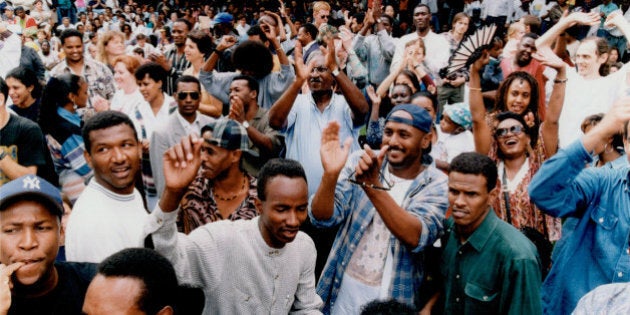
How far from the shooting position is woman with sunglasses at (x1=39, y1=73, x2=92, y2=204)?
3.98m

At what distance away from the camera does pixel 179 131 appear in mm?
4387

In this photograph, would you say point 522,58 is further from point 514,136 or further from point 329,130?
point 329,130

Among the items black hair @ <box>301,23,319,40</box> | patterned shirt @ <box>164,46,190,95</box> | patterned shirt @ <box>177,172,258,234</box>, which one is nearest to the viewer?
patterned shirt @ <box>177,172,258,234</box>

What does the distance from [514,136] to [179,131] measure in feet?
8.00

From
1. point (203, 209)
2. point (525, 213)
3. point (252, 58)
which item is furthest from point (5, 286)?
point (252, 58)

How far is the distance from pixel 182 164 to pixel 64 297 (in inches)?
25.8

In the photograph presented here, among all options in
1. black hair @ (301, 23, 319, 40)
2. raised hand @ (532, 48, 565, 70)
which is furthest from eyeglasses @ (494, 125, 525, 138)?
black hair @ (301, 23, 319, 40)

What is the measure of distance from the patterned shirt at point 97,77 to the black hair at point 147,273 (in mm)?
4502

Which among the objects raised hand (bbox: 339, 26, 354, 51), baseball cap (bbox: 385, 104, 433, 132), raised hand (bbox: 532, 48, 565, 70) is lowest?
baseball cap (bbox: 385, 104, 433, 132)

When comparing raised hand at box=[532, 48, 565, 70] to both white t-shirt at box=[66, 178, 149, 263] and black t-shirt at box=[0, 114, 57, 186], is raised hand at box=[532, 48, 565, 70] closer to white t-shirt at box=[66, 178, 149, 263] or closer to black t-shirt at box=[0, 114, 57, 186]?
white t-shirt at box=[66, 178, 149, 263]

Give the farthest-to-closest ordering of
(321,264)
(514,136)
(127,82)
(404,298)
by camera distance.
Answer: (127,82)
(321,264)
(514,136)
(404,298)

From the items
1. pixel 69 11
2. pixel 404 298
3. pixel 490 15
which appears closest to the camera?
pixel 404 298

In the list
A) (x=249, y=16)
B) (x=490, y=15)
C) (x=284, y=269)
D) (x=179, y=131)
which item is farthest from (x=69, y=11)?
(x=284, y=269)

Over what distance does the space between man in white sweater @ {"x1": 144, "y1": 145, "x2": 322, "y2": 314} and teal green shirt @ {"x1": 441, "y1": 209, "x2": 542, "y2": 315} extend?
66cm
